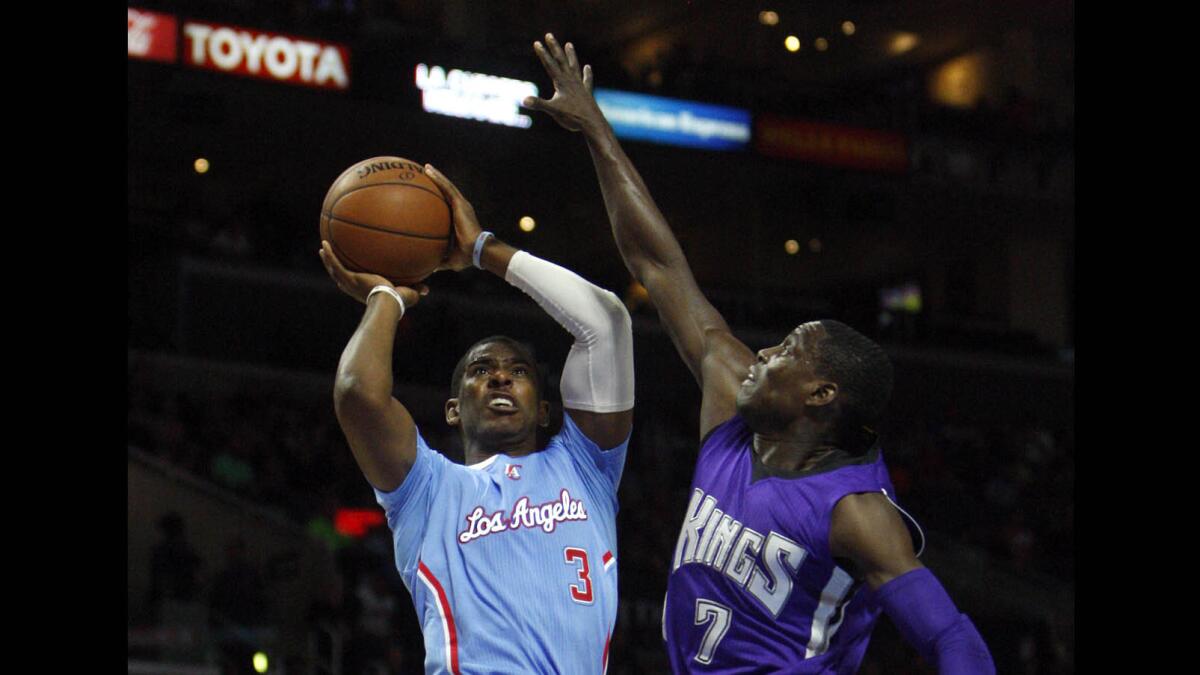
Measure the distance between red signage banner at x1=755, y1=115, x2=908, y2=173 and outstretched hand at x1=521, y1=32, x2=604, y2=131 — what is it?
56.1ft

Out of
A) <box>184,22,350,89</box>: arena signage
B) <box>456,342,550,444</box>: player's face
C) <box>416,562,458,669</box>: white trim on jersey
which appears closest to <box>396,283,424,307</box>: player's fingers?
<box>456,342,550,444</box>: player's face

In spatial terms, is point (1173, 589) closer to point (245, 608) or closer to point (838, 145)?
point (245, 608)

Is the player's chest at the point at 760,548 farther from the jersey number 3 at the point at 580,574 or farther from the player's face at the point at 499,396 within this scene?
the player's face at the point at 499,396

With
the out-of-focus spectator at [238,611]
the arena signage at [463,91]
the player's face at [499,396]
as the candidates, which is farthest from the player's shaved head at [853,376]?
the arena signage at [463,91]

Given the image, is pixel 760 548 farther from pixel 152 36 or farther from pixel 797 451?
pixel 152 36

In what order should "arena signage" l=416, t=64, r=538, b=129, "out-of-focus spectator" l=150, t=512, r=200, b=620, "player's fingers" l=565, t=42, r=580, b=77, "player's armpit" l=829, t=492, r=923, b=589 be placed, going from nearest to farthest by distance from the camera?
"player's armpit" l=829, t=492, r=923, b=589 < "player's fingers" l=565, t=42, r=580, b=77 < "out-of-focus spectator" l=150, t=512, r=200, b=620 < "arena signage" l=416, t=64, r=538, b=129

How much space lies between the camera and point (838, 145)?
22.2 metres

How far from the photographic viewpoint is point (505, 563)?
4.38 m

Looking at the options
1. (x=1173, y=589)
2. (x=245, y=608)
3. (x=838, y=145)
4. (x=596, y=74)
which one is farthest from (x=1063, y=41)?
(x=1173, y=589)

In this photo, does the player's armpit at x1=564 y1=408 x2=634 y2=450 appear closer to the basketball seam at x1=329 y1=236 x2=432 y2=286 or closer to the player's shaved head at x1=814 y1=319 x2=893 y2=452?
the basketball seam at x1=329 y1=236 x2=432 y2=286

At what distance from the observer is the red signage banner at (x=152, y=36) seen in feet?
58.2

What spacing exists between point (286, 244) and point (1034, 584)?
10210 millimetres

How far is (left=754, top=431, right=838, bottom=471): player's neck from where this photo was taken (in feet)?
12.9

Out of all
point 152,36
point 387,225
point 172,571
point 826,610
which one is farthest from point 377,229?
point 152,36
